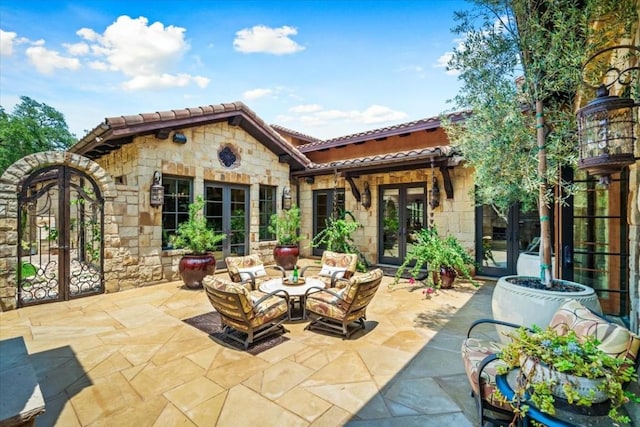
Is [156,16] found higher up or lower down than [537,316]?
higher up

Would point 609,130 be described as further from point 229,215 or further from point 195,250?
point 229,215

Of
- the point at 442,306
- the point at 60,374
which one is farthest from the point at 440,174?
the point at 60,374

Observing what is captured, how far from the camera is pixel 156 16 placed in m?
5.75

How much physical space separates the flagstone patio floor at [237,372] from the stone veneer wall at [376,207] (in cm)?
290

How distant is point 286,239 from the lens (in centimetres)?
807

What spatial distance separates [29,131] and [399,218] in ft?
68.1

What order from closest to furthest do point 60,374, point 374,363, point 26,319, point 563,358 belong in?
1. point 563,358
2. point 60,374
3. point 374,363
4. point 26,319

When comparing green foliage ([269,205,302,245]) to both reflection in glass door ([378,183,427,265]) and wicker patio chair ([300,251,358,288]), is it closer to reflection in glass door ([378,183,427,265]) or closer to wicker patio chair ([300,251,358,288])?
reflection in glass door ([378,183,427,265])

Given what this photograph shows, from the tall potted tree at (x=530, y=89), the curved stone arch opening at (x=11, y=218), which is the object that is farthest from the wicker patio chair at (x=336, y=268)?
the curved stone arch opening at (x=11, y=218)

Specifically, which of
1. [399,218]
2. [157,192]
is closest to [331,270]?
[399,218]

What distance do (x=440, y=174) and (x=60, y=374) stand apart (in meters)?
7.69

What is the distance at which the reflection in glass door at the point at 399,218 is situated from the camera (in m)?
7.99

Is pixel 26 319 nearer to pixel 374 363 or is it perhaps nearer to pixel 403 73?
pixel 374 363

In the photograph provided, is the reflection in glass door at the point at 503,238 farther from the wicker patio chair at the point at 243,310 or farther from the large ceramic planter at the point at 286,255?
the wicker patio chair at the point at 243,310
